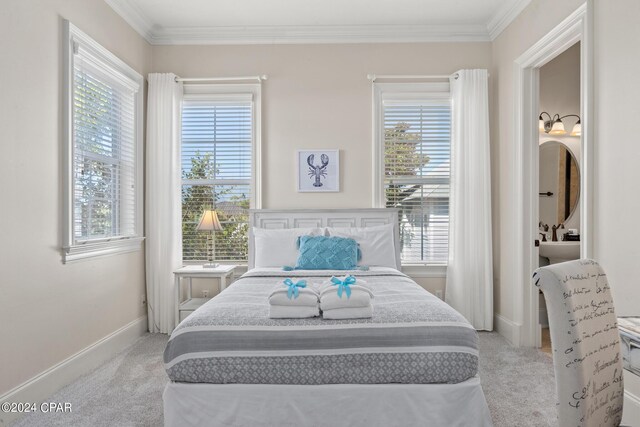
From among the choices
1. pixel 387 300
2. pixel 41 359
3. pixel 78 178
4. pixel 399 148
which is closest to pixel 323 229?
pixel 399 148

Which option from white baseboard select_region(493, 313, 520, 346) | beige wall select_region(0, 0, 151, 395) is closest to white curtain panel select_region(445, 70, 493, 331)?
white baseboard select_region(493, 313, 520, 346)

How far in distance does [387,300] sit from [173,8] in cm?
330

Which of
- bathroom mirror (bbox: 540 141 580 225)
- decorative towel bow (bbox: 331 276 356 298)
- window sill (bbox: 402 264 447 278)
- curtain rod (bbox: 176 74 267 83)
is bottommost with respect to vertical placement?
window sill (bbox: 402 264 447 278)

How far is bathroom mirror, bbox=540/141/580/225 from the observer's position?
4.78 metres

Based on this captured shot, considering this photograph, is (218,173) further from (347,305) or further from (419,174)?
(347,305)

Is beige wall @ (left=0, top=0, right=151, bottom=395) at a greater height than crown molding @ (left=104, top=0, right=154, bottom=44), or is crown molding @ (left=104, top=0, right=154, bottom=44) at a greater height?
crown molding @ (left=104, top=0, right=154, bottom=44)

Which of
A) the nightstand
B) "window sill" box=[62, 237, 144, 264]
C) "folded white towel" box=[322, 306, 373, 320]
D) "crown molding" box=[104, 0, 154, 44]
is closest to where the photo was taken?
"folded white towel" box=[322, 306, 373, 320]

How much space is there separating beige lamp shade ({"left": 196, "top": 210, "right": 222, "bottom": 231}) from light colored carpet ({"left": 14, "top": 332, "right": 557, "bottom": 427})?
114cm

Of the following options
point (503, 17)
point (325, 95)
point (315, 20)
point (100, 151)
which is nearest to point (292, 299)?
point (100, 151)

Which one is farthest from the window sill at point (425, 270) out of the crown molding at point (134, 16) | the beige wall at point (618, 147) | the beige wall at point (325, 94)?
the crown molding at point (134, 16)

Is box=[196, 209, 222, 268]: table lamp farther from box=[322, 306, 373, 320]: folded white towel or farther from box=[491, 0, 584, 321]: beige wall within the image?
box=[491, 0, 584, 321]: beige wall

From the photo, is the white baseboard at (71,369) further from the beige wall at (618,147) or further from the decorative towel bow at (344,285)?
the beige wall at (618,147)

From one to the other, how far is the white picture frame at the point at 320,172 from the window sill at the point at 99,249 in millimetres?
1683

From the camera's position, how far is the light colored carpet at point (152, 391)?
2.50 m
